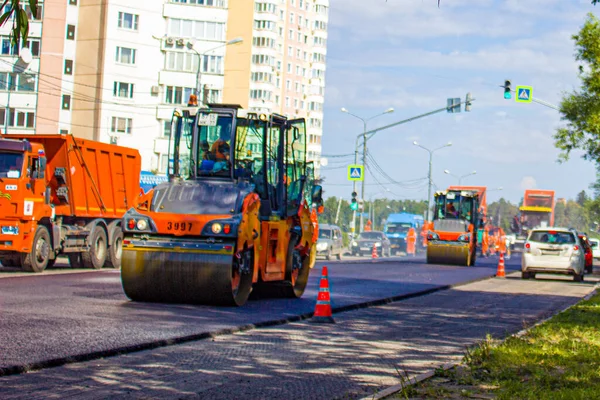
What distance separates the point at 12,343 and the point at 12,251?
13.3 meters

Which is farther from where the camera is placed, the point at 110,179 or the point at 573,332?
the point at 110,179

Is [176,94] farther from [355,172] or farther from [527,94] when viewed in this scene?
[527,94]

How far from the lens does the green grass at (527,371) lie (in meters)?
8.12

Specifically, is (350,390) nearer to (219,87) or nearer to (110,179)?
(110,179)

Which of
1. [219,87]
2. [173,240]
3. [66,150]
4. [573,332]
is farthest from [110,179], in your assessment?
[219,87]

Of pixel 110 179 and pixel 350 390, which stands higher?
pixel 110 179

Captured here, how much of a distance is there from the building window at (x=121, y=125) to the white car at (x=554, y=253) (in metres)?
44.2

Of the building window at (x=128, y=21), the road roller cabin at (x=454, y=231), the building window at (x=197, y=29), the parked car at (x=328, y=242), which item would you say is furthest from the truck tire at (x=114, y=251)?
the building window at (x=197, y=29)

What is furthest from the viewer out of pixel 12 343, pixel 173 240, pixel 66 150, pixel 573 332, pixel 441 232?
pixel 441 232

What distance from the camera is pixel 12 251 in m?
22.9

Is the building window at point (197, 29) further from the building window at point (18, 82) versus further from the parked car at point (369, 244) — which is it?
the parked car at point (369, 244)

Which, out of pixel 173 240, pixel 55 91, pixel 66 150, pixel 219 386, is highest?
pixel 55 91

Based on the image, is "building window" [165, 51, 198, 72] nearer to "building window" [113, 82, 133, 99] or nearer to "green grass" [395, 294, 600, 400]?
"building window" [113, 82, 133, 99]

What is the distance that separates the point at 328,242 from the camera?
4841cm
